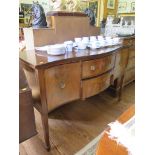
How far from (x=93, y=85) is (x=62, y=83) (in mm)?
330

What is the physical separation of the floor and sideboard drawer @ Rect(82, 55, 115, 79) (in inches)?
22.6

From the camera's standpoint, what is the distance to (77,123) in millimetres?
1653

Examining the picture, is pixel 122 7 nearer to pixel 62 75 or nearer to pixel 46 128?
pixel 62 75

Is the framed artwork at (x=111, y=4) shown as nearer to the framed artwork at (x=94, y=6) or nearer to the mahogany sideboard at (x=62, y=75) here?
the framed artwork at (x=94, y=6)

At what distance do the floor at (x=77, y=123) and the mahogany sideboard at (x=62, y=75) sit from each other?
0.45ft

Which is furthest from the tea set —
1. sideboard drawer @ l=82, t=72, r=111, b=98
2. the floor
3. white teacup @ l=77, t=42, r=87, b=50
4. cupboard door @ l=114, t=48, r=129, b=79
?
the floor

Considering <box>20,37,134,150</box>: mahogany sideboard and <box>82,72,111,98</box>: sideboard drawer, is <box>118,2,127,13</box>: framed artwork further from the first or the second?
<box>82,72,111,98</box>: sideboard drawer

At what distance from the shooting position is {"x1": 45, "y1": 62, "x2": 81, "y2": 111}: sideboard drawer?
1.10 m

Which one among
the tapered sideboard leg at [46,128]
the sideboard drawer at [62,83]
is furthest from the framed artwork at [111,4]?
the tapered sideboard leg at [46,128]

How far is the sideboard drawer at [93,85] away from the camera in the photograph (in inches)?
53.0

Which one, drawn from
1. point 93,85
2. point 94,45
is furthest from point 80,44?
point 93,85
